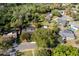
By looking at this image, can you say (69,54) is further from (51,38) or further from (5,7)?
(5,7)

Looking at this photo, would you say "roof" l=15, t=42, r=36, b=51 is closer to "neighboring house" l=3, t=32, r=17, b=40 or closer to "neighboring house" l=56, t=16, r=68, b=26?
"neighboring house" l=3, t=32, r=17, b=40

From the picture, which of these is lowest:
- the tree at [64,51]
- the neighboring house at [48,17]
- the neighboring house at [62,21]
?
the tree at [64,51]

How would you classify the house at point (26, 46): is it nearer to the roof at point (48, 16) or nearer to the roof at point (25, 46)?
the roof at point (25, 46)

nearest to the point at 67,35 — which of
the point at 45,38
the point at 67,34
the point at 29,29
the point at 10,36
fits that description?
the point at 67,34

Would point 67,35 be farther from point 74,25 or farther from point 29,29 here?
point 29,29

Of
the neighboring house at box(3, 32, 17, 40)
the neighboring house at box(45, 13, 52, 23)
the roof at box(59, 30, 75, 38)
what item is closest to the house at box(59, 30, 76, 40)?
the roof at box(59, 30, 75, 38)

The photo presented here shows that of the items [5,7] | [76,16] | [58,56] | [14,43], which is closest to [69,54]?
[58,56]

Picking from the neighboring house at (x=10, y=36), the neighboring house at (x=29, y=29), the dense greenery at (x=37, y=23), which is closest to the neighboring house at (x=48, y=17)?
the dense greenery at (x=37, y=23)
